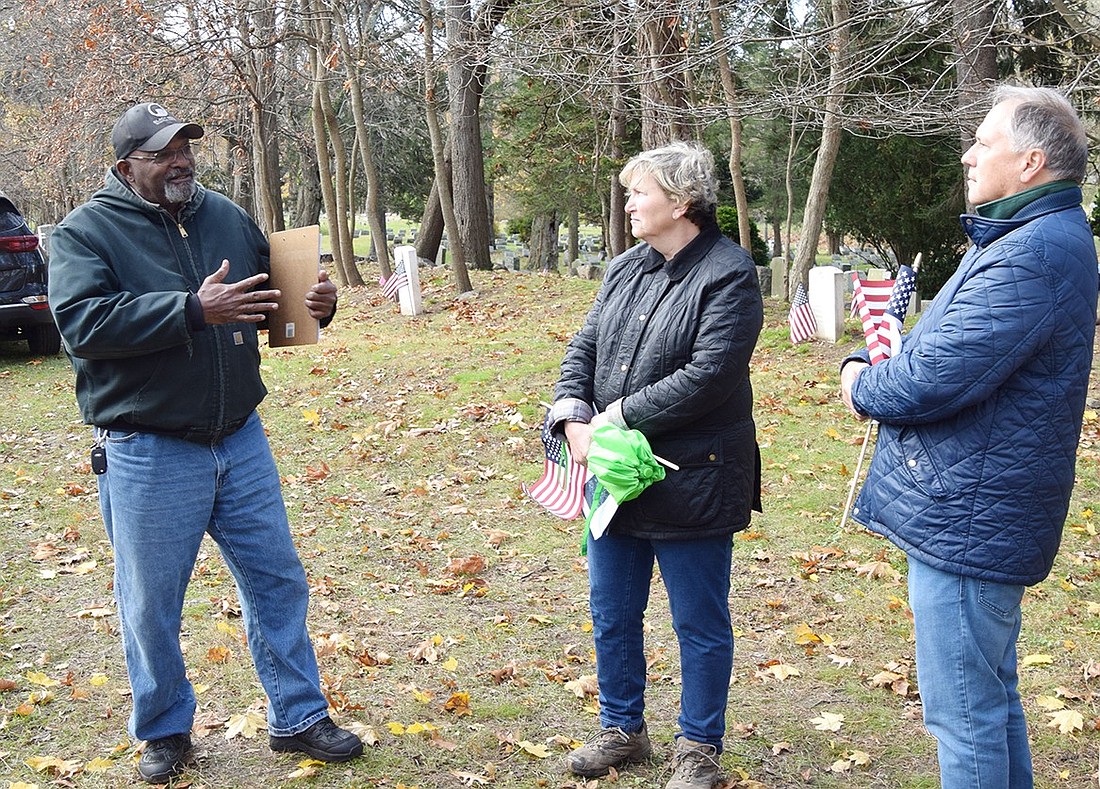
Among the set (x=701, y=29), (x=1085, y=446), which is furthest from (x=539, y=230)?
(x=1085, y=446)

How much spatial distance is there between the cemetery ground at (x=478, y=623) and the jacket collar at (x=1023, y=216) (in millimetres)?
2096

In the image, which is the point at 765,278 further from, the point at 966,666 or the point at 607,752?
the point at 966,666

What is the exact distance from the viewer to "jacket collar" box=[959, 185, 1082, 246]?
2.76 m

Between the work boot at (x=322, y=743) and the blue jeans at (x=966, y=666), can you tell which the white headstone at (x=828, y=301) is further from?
the blue jeans at (x=966, y=666)

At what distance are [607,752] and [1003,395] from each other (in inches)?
77.0

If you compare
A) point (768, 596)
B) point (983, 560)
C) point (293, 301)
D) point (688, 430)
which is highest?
point (293, 301)

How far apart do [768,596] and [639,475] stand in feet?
Result: 8.60

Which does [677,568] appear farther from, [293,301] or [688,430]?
[293,301]

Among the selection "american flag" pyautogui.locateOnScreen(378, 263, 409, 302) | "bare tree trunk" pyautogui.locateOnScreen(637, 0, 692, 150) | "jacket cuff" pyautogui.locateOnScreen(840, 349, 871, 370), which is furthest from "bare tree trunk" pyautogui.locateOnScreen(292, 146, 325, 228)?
"jacket cuff" pyautogui.locateOnScreen(840, 349, 871, 370)

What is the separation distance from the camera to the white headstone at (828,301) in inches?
454

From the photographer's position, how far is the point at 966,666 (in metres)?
2.87

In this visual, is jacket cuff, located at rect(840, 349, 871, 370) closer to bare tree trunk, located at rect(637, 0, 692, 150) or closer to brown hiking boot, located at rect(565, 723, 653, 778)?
brown hiking boot, located at rect(565, 723, 653, 778)

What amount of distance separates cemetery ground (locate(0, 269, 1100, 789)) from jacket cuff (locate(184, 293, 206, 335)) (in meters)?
1.67

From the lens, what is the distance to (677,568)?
3.67 metres
